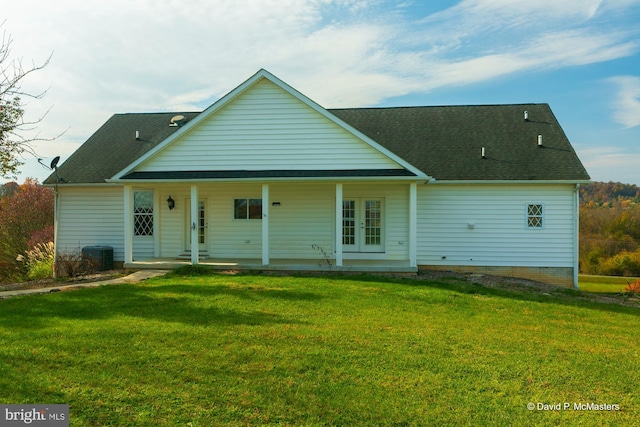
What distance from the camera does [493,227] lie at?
14875mm

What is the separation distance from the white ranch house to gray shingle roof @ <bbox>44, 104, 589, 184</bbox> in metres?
0.07

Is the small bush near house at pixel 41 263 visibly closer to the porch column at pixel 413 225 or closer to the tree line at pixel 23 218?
the tree line at pixel 23 218

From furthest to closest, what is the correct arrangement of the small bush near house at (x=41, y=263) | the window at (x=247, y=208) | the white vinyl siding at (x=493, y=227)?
the window at (x=247, y=208)
the small bush near house at (x=41, y=263)
the white vinyl siding at (x=493, y=227)

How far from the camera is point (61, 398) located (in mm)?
4418

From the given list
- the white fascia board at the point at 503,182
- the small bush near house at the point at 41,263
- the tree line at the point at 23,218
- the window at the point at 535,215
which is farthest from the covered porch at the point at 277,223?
the tree line at the point at 23,218

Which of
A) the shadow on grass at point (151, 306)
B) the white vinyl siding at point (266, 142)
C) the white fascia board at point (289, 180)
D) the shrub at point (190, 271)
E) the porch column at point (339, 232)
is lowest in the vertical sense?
the shadow on grass at point (151, 306)

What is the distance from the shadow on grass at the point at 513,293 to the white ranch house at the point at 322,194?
1.09 metres

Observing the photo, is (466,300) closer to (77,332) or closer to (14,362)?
(77,332)

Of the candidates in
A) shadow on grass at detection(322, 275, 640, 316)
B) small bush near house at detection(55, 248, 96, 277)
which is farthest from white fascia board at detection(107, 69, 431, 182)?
shadow on grass at detection(322, 275, 640, 316)

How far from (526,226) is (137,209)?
43.4 feet

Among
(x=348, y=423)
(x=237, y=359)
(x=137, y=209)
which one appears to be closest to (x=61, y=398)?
(x=237, y=359)

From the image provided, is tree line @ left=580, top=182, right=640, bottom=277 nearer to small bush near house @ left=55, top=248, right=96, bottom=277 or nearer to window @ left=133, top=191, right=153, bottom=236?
window @ left=133, top=191, right=153, bottom=236

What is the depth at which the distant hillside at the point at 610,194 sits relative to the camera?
42719mm

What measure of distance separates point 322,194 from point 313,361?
1035 cm
